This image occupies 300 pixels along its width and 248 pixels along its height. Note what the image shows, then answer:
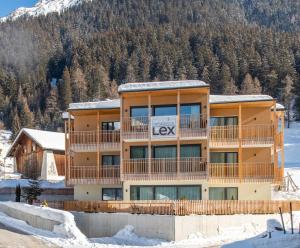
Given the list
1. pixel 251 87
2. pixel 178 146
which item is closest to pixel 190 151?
pixel 178 146

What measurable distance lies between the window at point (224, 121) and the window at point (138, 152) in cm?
456

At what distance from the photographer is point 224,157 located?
34969 mm

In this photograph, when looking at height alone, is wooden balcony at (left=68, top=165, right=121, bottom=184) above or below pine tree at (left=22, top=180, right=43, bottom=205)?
above

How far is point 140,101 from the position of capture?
34500 millimetres

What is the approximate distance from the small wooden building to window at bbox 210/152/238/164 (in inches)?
866

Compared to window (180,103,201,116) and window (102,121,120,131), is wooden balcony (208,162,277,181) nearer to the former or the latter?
window (180,103,201,116)

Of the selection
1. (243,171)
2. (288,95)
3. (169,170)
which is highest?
(288,95)

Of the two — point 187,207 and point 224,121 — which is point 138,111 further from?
point 187,207

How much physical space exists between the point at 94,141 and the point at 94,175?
2.13m

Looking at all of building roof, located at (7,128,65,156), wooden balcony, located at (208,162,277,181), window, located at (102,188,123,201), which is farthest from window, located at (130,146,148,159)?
building roof, located at (7,128,65,156)

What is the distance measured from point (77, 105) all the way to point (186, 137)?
776cm

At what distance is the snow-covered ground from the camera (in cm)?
2646

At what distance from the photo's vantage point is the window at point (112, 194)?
35.3 meters

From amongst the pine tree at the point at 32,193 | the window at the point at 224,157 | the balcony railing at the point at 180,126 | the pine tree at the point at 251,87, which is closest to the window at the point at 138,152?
the balcony railing at the point at 180,126
